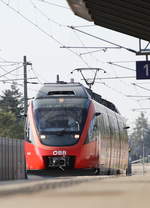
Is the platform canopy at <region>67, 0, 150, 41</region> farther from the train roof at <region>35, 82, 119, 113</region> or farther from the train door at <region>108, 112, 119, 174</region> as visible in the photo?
the train door at <region>108, 112, 119, 174</region>

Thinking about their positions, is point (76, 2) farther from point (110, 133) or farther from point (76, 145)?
point (110, 133)

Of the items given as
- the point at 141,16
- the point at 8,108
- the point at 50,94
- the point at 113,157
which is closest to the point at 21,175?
the point at 113,157

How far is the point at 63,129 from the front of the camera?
2905cm

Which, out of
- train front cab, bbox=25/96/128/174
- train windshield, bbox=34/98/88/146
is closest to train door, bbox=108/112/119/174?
train front cab, bbox=25/96/128/174

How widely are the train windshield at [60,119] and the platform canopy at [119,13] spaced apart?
3.75 metres

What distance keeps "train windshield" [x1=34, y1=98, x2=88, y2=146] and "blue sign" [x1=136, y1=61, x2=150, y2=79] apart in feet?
19.6

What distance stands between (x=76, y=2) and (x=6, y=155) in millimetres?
18729

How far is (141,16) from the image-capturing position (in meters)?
24.2

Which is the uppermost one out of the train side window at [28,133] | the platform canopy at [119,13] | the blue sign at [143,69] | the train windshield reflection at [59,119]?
the platform canopy at [119,13]

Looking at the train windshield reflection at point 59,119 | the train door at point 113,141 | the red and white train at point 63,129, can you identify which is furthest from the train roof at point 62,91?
the train door at point 113,141

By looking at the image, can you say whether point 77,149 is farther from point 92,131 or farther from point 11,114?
point 11,114

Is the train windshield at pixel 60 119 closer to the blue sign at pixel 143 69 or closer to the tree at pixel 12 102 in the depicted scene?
the blue sign at pixel 143 69

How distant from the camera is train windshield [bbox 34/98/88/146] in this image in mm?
29000

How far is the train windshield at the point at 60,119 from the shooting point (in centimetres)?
2900
